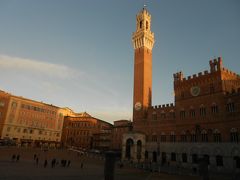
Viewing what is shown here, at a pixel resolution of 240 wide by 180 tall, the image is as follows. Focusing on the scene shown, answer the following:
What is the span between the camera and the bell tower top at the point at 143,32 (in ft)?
208

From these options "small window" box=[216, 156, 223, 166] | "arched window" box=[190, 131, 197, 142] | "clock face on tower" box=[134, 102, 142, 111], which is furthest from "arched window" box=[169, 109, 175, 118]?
"small window" box=[216, 156, 223, 166]

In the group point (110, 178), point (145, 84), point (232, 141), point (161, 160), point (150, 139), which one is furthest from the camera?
point (145, 84)

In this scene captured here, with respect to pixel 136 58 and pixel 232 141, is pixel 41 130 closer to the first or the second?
pixel 136 58

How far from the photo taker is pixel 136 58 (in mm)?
63906

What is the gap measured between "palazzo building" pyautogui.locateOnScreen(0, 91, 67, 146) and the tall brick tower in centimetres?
3483

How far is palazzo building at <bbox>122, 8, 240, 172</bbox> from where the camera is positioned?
36.6 metres

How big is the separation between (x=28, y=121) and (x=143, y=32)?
153 ft

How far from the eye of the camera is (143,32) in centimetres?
6338

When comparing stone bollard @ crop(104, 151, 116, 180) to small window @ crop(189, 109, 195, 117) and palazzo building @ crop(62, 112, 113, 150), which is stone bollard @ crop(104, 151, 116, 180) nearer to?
small window @ crop(189, 109, 195, 117)

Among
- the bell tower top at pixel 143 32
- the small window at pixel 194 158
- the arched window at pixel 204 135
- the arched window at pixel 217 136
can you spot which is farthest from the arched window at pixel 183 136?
the bell tower top at pixel 143 32

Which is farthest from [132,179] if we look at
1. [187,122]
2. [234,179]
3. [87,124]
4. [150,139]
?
[87,124]

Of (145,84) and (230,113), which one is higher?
(145,84)

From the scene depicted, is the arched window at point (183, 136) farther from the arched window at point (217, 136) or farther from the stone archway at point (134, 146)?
the stone archway at point (134, 146)

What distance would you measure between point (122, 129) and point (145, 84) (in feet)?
63.6
